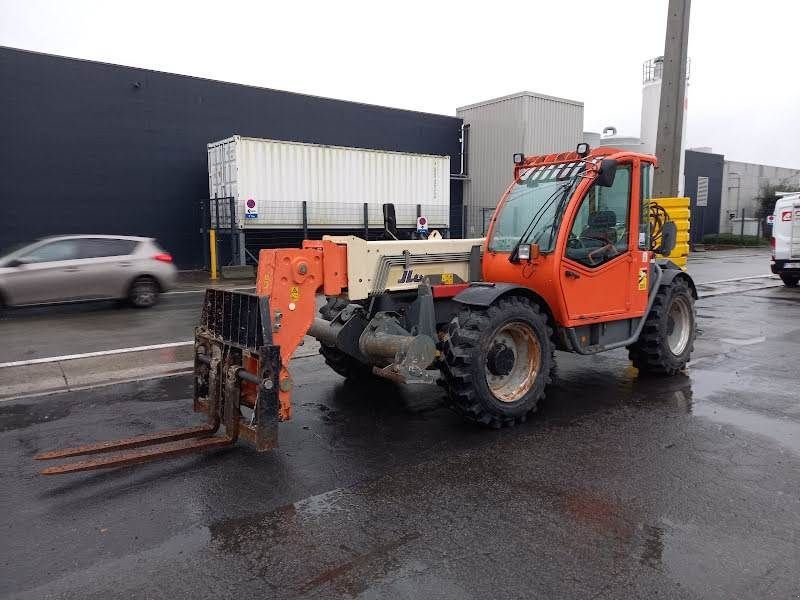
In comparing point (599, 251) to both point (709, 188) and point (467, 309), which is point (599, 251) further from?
point (709, 188)

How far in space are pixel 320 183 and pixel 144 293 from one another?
351 inches

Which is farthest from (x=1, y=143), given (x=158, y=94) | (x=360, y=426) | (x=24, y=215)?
(x=360, y=426)

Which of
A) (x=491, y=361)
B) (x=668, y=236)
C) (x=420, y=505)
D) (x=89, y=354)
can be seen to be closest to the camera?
(x=420, y=505)

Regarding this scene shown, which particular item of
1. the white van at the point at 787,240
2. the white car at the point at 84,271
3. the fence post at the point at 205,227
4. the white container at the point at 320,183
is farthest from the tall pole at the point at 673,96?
the fence post at the point at 205,227

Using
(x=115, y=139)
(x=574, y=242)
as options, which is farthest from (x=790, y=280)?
(x=115, y=139)

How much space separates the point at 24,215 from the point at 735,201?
43896 millimetres

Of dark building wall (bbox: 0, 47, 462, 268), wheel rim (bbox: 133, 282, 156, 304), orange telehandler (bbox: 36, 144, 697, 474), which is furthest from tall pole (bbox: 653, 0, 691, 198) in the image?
dark building wall (bbox: 0, 47, 462, 268)

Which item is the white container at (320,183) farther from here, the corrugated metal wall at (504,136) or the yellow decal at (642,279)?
the yellow decal at (642,279)

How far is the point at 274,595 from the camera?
121 inches

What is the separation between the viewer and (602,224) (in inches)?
248

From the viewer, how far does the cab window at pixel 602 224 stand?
6047mm

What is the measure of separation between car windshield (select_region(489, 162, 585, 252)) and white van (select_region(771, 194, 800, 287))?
14.2 m

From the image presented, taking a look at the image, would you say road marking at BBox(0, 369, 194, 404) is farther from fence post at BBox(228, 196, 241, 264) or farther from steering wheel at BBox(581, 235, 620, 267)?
fence post at BBox(228, 196, 241, 264)

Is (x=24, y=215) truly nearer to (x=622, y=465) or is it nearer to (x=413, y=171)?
(x=413, y=171)
